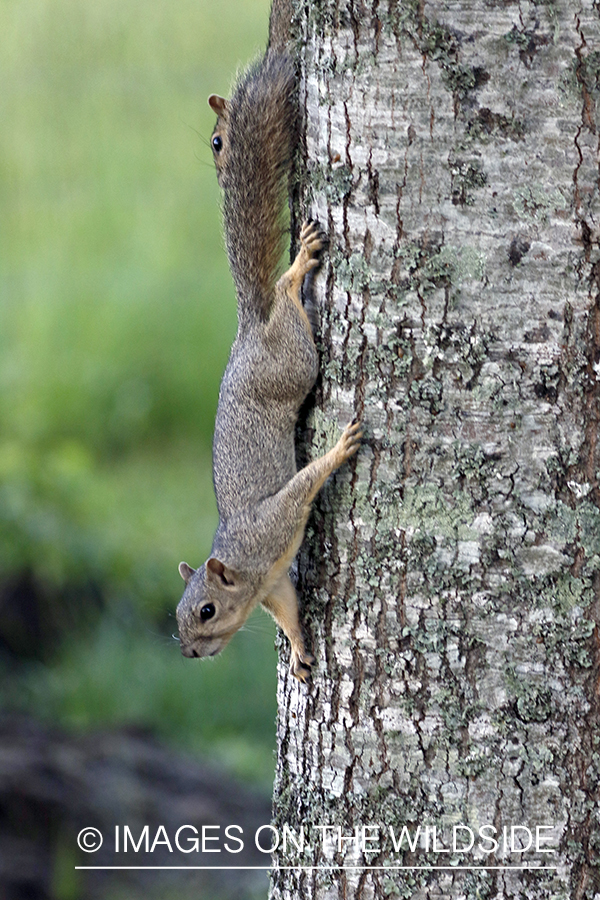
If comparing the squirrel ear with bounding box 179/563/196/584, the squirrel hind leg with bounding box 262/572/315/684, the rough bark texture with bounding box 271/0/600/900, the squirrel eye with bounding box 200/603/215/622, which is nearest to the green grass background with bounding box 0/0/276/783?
the squirrel ear with bounding box 179/563/196/584

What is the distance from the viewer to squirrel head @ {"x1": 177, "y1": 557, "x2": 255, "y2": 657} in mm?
1646

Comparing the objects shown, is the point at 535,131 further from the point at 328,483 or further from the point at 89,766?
the point at 89,766

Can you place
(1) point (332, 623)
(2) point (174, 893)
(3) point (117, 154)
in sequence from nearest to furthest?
(1) point (332, 623), (2) point (174, 893), (3) point (117, 154)

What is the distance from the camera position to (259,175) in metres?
1.55

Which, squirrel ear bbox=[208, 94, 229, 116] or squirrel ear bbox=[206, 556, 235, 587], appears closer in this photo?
squirrel ear bbox=[206, 556, 235, 587]

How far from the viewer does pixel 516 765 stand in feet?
4.37

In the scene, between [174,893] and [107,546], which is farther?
[107,546]

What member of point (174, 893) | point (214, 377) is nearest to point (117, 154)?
point (214, 377)

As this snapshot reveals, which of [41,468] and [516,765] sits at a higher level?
[41,468]

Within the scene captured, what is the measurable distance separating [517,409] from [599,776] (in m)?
0.47

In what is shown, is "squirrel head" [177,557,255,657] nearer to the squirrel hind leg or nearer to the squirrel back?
the squirrel hind leg

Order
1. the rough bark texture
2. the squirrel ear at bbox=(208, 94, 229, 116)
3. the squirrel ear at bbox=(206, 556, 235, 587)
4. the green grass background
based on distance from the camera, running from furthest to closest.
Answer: the green grass background
the squirrel ear at bbox=(208, 94, 229, 116)
the squirrel ear at bbox=(206, 556, 235, 587)
the rough bark texture

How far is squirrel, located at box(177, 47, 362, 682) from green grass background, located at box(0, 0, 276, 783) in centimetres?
148

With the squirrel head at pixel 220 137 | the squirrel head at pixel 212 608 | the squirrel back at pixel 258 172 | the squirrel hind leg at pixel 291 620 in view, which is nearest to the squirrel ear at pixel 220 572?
the squirrel head at pixel 212 608
